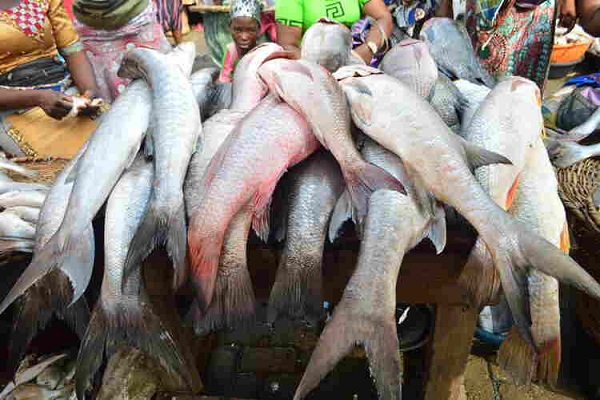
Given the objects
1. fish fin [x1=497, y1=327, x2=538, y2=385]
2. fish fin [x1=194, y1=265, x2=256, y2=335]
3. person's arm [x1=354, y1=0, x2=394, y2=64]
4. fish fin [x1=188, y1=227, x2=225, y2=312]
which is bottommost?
fish fin [x1=497, y1=327, x2=538, y2=385]

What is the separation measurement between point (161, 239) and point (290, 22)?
2.68 metres

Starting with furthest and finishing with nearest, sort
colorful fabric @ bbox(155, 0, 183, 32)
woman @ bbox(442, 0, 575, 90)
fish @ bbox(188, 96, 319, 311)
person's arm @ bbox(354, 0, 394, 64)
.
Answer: colorful fabric @ bbox(155, 0, 183, 32) → person's arm @ bbox(354, 0, 394, 64) → woman @ bbox(442, 0, 575, 90) → fish @ bbox(188, 96, 319, 311)

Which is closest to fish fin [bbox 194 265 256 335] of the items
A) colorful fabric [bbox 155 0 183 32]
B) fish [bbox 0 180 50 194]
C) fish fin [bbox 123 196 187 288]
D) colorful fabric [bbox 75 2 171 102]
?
fish fin [bbox 123 196 187 288]

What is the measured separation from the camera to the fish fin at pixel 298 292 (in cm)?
124

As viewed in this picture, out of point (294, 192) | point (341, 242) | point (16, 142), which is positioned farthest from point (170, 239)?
point (16, 142)

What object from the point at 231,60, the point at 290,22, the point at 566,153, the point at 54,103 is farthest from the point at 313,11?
the point at 566,153

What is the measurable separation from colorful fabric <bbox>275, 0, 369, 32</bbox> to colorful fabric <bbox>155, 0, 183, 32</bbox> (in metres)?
2.26

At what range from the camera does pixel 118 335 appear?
128 cm

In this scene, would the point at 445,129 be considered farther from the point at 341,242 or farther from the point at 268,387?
the point at 268,387

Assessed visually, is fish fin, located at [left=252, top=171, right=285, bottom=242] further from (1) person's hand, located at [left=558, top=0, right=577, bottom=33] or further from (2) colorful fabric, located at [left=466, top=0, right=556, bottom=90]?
(1) person's hand, located at [left=558, top=0, right=577, bottom=33]

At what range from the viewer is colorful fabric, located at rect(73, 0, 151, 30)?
11.3ft

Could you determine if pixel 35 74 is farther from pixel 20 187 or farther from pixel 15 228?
pixel 15 228

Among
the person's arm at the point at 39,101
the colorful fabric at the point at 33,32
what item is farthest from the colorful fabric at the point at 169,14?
the person's arm at the point at 39,101

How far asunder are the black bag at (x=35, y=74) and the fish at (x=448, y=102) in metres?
2.91
